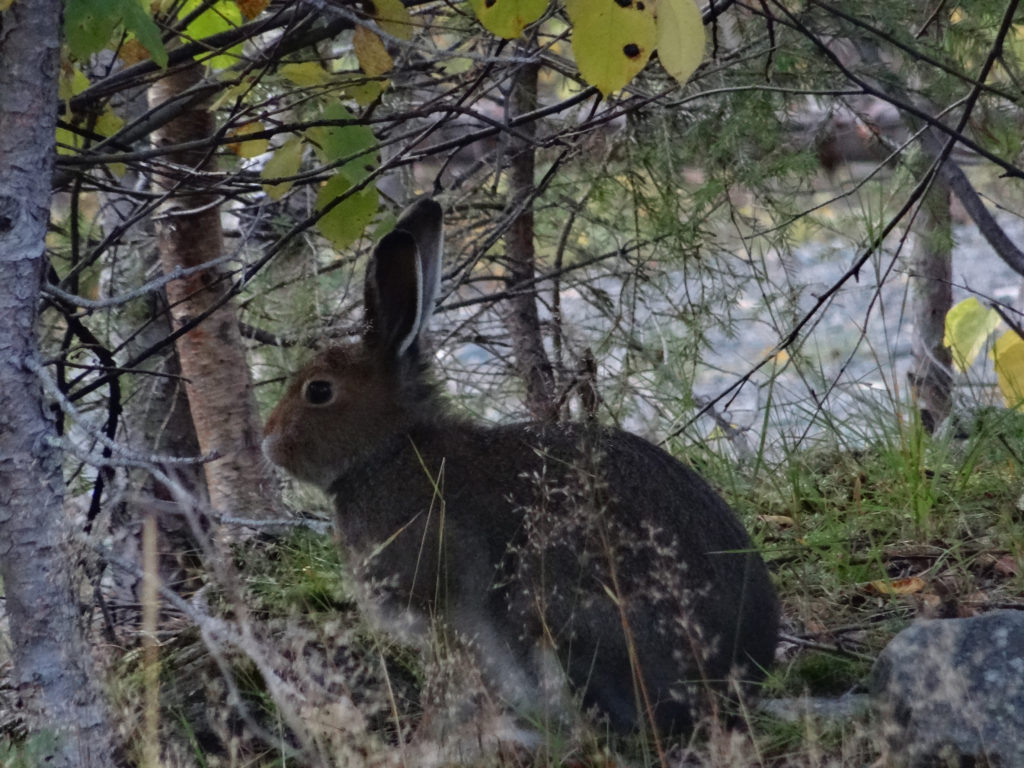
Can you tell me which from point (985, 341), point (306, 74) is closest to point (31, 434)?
point (306, 74)

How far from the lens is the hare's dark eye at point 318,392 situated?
4582mm

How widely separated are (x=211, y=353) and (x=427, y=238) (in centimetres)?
141

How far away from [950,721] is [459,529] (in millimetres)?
1666

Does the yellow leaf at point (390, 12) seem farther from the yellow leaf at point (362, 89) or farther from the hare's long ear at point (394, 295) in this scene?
the hare's long ear at point (394, 295)

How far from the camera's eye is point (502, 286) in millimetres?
6484

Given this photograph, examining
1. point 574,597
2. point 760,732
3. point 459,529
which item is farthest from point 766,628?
point 459,529

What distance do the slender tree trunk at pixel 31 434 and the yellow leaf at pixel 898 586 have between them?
2.54 meters

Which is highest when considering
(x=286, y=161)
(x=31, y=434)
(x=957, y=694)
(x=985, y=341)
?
(x=286, y=161)

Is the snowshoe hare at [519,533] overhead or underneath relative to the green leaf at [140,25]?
underneath

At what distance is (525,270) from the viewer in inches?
229

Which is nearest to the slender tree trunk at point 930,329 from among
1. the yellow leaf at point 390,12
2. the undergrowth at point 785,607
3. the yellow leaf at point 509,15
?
the undergrowth at point 785,607

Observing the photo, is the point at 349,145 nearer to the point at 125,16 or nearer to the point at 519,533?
the point at 125,16

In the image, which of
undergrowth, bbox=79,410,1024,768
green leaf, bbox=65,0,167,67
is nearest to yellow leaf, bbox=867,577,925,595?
undergrowth, bbox=79,410,1024,768

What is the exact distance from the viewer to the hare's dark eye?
15.0 ft
